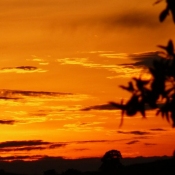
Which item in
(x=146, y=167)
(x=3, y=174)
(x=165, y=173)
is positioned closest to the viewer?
(x=165, y=173)

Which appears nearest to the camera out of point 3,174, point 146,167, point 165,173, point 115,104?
point 115,104

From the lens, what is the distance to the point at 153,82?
29.9ft

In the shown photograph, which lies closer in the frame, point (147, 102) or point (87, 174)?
point (147, 102)

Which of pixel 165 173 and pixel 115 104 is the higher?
pixel 115 104

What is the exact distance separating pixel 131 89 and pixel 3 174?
34.1 m

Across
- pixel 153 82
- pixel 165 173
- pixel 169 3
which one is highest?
pixel 169 3

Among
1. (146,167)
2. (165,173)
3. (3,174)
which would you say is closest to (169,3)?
(165,173)

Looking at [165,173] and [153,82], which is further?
[165,173]

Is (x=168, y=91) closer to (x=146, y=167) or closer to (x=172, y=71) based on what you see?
(x=172, y=71)

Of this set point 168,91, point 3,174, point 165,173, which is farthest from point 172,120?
point 3,174

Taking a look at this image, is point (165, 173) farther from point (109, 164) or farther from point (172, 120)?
point (172, 120)

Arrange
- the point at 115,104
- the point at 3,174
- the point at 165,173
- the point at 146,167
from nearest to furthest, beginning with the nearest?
the point at 115,104 < the point at 165,173 < the point at 146,167 < the point at 3,174

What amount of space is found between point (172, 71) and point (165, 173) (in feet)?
69.4

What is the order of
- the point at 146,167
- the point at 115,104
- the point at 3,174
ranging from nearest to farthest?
the point at 115,104 → the point at 146,167 → the point at 3,174
